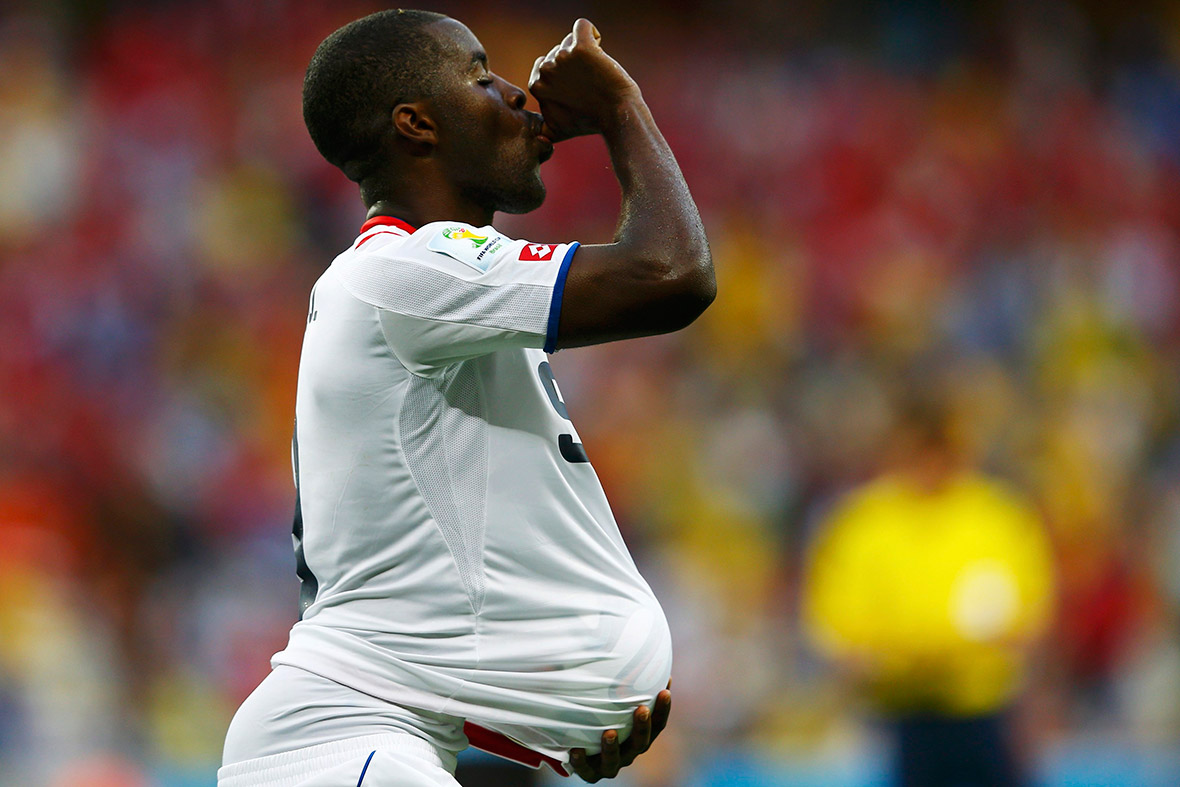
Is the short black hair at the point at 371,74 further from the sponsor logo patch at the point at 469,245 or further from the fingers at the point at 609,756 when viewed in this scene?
the fingers at the point at 609,756

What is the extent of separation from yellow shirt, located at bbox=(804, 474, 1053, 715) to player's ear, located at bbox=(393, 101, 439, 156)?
3.35 metres

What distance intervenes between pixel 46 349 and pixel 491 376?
25.1 feet

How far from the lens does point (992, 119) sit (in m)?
11.6

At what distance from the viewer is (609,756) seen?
2.51 meters

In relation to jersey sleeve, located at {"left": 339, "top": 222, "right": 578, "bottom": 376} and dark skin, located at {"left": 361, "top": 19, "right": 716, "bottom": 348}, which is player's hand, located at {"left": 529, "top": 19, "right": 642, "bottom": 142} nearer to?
dark skin, located at {"left": 361, "top": 19, "right": 716, "bottom": 348}

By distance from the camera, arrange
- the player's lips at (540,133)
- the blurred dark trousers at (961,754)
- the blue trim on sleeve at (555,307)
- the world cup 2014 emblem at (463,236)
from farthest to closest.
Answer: the blurred dark trousers at (961,754) < the player's lips at (540,133) < the world cup 2014 emblem at (463,236) < the blue trim on sleeve at (555,307)

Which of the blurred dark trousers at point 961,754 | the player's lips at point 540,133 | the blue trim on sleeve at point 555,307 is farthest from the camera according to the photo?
the blurred dark trousers at point 961,754

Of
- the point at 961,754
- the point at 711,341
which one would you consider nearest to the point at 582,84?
the point at 961,754

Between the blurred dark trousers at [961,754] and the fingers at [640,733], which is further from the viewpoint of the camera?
the blurred dark trousers at [961,754]

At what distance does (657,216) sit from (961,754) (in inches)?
139

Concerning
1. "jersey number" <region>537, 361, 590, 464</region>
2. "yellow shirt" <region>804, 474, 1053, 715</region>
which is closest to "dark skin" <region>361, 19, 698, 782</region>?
"jersey number" <region>537, 361, 590, 464</region>

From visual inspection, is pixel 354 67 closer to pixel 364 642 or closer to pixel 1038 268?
pixel 364 642

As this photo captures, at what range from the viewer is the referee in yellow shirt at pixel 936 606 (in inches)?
204

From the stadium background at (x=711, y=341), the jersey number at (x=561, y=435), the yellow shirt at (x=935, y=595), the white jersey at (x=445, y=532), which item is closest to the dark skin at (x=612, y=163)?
the white jersey at (x=445, y=532)
